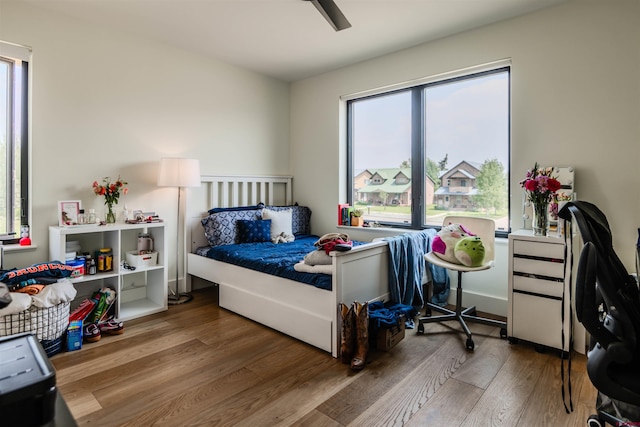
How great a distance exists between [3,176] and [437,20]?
3763 mm

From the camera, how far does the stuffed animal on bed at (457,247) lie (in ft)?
8.63

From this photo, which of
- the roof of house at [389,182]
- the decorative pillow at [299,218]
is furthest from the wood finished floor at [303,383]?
the decorative pillow at [299,218]

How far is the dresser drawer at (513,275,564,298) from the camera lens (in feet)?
7.94

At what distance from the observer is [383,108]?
4.01 meters

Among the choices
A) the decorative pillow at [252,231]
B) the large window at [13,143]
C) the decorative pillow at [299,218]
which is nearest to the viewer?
the large window at [13,143]

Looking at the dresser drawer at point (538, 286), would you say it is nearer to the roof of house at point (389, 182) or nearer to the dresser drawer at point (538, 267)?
the dresser drawer at point (538, 267)

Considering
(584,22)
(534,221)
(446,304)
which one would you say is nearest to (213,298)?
(446,304)

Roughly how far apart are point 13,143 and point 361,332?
306 cm

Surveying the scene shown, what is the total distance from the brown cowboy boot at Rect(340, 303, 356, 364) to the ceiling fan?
2046 millimetres

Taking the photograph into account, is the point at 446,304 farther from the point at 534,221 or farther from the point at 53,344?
the point at 53,344

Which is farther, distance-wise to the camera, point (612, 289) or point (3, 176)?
point (3, 176)

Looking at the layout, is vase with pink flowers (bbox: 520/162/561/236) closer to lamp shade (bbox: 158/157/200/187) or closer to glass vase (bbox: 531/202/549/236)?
glass vase (bbox: 531/202/549/236)

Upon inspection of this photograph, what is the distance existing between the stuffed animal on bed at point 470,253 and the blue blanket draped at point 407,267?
0.43 meters

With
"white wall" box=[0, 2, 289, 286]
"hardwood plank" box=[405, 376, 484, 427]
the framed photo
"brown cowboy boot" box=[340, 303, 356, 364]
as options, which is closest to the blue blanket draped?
"brown cowboy boot" box=[340, 303, 356, 364]
